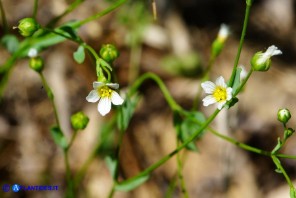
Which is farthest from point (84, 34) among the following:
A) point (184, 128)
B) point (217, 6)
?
point (184, 128)

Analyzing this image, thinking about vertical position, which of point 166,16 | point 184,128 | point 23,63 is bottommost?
point 184,128

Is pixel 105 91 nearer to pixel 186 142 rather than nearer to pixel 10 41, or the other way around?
pixel 186 142

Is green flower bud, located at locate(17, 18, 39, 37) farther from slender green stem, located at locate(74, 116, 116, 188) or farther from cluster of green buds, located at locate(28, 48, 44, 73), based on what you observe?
slender green stem, located at locate(74, 116, 116, 188)

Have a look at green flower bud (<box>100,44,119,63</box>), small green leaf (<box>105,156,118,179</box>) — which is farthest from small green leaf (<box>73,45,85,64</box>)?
small green leaf (<box>105,156,118,179</box>)

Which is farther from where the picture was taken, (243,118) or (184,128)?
(243,118)

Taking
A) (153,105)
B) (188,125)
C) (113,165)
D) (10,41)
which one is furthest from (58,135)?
(153,105)

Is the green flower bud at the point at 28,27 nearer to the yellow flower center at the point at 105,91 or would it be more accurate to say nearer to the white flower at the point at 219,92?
the yellow flower center at the point at 105,91

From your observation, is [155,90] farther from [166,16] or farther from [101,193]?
[101,193]
